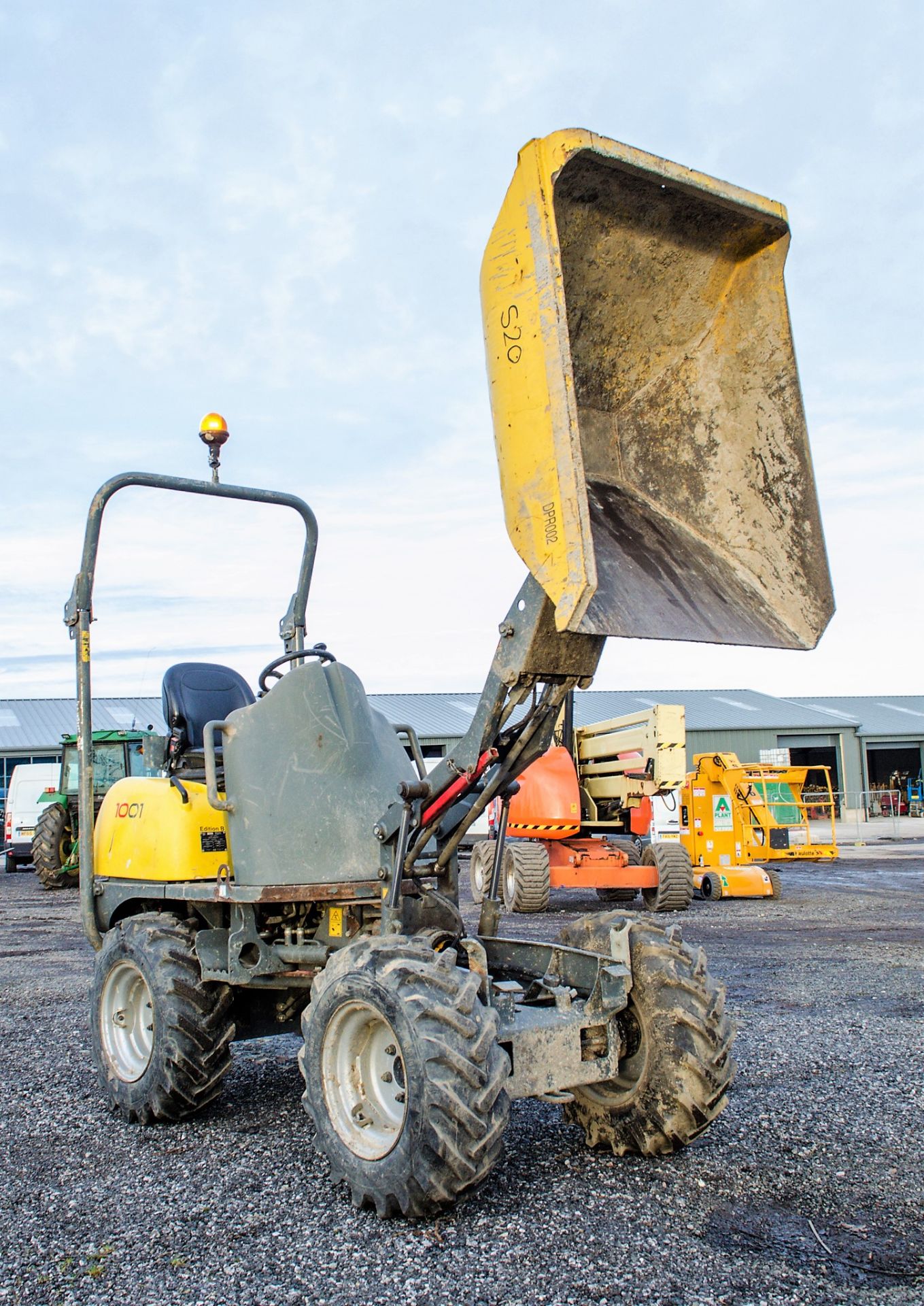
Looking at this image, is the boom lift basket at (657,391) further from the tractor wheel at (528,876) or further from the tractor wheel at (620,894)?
the tractor wheel at (620,894)

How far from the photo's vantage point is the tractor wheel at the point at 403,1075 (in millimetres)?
3406

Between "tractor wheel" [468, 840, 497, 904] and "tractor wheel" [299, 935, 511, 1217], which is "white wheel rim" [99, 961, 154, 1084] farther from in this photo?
"tractor wheel" [468, 840, 497, 904]

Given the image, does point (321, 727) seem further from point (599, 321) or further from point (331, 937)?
point (599, 321)

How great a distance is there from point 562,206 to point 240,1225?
12.1 ft

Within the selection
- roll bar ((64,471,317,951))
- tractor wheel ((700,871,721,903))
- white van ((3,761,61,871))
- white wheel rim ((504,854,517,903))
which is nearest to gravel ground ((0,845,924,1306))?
roll bar ((64,471,317,951))

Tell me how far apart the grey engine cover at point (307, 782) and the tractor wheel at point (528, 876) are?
869 cm

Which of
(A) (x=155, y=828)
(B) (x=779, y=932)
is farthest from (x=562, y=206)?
(B) (x=779, y=932)

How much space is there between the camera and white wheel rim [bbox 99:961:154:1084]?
16.9ft

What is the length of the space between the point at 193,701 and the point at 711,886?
1162 cm

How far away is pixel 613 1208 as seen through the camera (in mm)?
3779

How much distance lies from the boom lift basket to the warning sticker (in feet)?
41.5

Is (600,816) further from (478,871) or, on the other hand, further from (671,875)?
(478,871)

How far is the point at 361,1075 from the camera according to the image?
3.96 meters

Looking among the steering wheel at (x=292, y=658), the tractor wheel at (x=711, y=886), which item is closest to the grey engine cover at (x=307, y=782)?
the steering wheel at (x=292, y=658)
